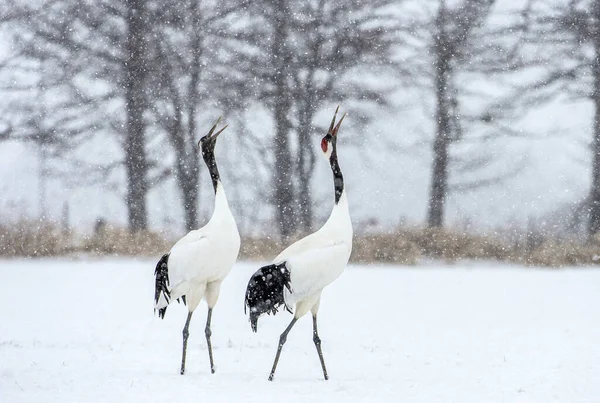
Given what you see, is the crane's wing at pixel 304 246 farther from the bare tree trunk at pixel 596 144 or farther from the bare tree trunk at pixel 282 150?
the bare tree trunk at pixel 596 144

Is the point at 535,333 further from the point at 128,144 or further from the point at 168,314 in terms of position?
the point at 128,144

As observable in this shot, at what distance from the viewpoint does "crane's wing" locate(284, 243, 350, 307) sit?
577 cm

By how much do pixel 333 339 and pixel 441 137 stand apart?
7.98m

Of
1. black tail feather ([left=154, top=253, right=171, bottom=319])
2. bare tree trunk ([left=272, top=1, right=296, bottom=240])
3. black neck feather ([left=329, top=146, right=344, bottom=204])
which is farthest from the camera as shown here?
bare tree trunk ([left=272, top=1, right=296, bottom=240])

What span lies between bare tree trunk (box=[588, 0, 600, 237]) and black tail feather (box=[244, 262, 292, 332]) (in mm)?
10995

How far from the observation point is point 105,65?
16516mm

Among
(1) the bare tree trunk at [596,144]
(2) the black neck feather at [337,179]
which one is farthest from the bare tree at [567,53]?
(2) the black neck feather at [337,179]

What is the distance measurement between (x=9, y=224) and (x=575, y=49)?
11151mm

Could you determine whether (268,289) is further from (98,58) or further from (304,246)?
(98,58)

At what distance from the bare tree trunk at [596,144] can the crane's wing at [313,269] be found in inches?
427

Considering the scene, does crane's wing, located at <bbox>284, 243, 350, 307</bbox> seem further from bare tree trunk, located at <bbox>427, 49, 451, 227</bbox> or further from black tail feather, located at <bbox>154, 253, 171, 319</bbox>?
bare tree trunk, located at <bbox>427, 49, 451, 227</bbox>

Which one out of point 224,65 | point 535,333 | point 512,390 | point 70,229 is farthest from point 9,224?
point 512,390

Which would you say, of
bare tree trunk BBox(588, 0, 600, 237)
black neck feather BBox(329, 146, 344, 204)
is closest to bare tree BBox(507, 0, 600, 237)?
bare tree trunk BBox(588, 0, 600, 237)

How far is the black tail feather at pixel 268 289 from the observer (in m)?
5.81
